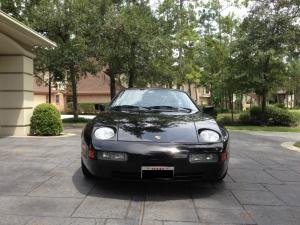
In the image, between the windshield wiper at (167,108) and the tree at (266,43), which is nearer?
the windshield wiper at (167,108)

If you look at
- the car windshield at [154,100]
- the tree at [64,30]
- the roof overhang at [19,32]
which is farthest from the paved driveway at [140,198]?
the tree at [64,30]

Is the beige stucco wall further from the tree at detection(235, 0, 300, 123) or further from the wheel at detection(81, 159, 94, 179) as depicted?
the wheel at detection(81, 159, 94, 179)

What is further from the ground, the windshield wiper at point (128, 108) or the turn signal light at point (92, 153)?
the windshield wiper at point (128, 108)

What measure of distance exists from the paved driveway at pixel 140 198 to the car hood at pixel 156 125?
0.69 m

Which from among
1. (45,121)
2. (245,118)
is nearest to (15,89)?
(45,121)

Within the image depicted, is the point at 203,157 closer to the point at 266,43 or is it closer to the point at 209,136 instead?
the point at 209,136

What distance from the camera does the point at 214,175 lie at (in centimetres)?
543

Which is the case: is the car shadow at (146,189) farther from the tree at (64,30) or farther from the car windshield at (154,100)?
the tree at (64,30)

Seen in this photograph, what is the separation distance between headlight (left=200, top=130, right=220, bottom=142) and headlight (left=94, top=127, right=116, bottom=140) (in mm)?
1067

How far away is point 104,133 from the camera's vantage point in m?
5.47

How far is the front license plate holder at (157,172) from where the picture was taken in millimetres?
5180

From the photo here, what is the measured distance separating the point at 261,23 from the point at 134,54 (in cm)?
788

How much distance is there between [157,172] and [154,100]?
1.91 m

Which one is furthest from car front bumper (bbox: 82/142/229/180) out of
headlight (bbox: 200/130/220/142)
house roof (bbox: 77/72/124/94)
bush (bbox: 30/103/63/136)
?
house roof (bbox: 77/72/124/94)
